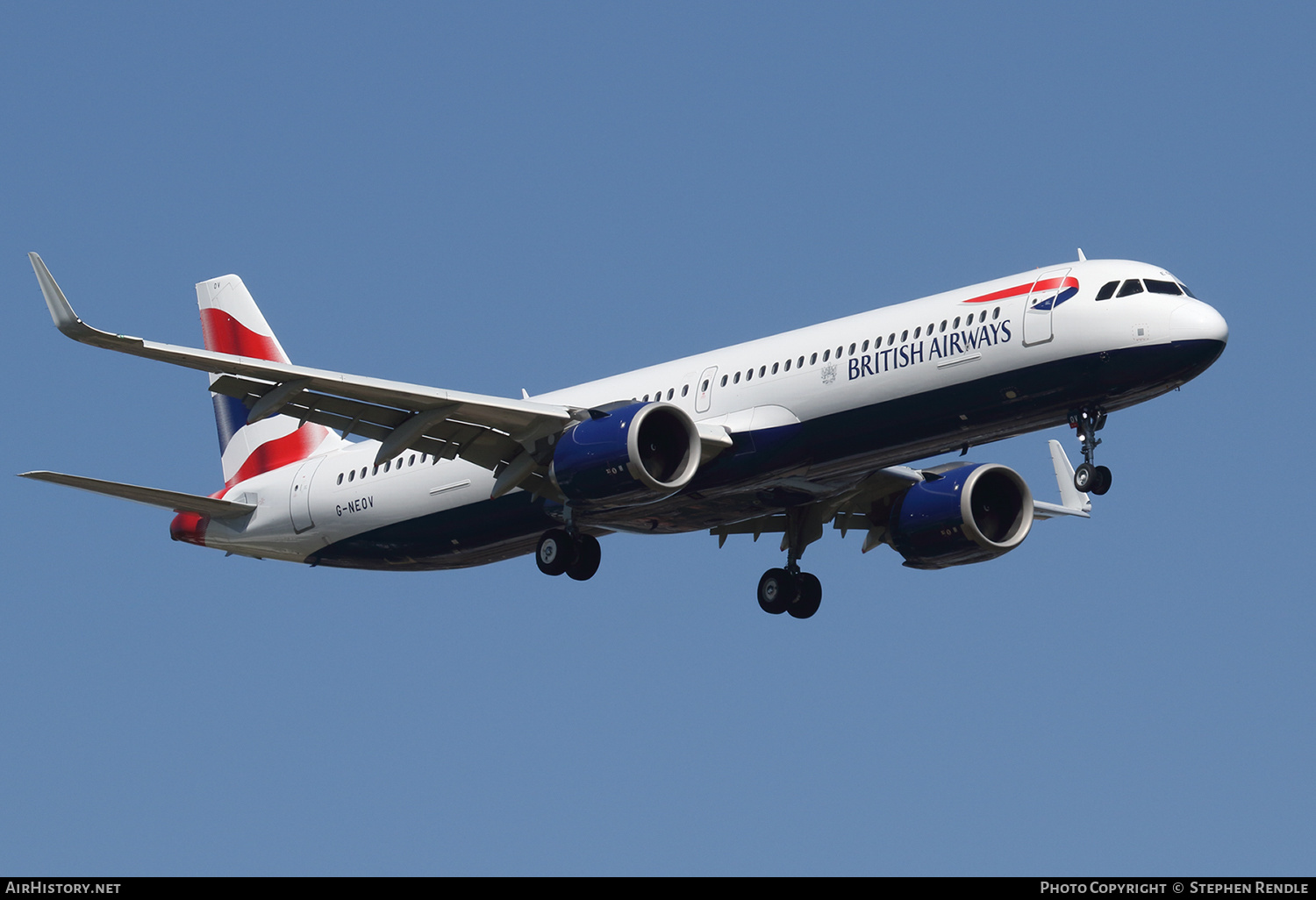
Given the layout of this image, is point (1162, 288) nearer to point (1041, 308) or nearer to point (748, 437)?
point (1041, 308)

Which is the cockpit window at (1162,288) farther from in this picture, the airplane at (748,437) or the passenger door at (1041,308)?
the passenger door at (1041,308)

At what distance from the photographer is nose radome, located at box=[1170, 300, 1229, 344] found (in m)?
33.3

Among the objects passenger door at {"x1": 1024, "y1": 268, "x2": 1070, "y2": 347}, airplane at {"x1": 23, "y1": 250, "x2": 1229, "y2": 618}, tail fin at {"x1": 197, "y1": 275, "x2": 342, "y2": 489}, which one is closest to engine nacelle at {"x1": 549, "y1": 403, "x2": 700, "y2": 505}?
airplane at {"x1": 23, "y1": 250, "x2": 1229, "y2": 618}

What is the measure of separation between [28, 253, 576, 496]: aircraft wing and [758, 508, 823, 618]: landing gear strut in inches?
258

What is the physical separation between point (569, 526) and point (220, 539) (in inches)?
419

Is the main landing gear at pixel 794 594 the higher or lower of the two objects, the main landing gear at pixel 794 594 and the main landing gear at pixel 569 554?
the higher

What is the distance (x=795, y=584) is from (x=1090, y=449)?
10105 mm

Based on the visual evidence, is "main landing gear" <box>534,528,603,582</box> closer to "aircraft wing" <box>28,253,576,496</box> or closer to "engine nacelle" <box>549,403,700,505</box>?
"aircraft wing" <box>28,253,576,496</box>

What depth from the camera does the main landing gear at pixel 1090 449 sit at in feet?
113

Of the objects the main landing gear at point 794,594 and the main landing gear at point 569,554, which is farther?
the main landing gear at point 794,594

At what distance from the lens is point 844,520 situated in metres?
43.4

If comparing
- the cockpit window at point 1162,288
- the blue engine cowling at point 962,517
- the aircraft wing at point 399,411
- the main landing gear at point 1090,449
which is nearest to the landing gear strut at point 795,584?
the blue engine cowling at point 962,517

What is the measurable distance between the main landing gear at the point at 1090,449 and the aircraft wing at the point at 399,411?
9772mm
